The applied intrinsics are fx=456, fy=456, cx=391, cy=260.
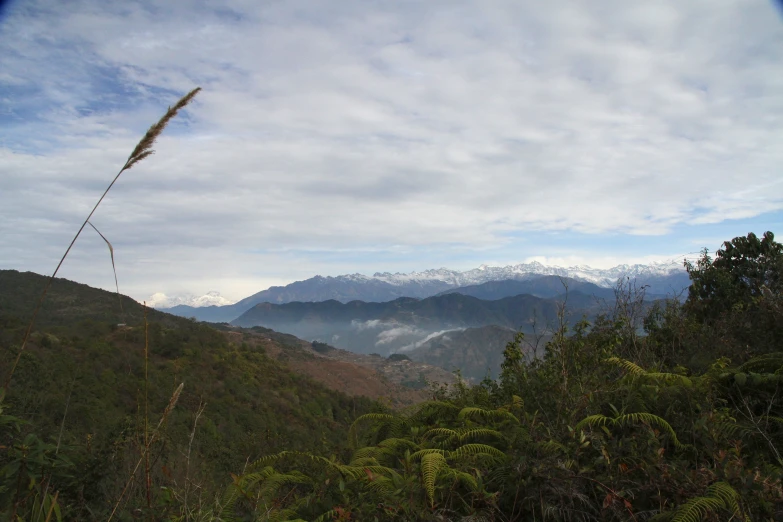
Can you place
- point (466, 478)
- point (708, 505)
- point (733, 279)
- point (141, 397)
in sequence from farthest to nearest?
point (733, 279) → point (141, 397) → point (466, 478) → point (708, 505)

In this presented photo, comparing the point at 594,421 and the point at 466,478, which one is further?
the point at 594,421

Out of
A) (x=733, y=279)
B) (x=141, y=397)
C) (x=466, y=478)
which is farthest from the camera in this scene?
(x=733, y=279)

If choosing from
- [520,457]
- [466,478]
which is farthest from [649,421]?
[466,478]

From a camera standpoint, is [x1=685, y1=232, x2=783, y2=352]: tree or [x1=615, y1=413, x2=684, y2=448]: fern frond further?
[x1=685, y1=232, x2=783, y2=352]: tree

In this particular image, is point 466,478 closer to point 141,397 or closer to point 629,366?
point 629,366

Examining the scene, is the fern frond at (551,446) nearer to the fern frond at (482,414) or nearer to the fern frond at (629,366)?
the fern frond at (482,414)

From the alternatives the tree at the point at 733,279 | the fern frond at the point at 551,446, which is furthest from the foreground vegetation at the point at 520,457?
the tree at the point at 733,279

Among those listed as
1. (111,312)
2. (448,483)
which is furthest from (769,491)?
(111,312)

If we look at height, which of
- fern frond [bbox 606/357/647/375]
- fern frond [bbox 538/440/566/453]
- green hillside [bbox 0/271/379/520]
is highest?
fern frond [bbox 606/357/647/375]

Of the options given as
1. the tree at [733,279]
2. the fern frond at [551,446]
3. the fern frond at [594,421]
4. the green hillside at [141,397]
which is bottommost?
the green hillside at [141,397]

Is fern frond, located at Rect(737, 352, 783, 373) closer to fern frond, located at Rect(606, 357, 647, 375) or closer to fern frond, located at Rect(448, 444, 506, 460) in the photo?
fern frond, located at Rect(606, 357, 647, 375)

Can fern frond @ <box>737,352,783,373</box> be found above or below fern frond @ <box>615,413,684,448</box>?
above

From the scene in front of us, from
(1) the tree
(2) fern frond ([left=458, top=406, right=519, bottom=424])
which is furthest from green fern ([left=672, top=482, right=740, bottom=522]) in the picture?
(1) the tree

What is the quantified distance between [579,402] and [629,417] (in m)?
0.38
